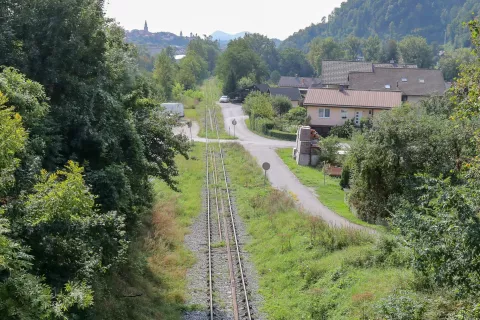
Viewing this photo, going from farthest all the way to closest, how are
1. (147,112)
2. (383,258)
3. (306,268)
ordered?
1. (147,112)
2. (306,268)
3. (383,258)

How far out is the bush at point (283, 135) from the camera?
45.4m

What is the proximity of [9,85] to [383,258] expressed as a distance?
1106cm

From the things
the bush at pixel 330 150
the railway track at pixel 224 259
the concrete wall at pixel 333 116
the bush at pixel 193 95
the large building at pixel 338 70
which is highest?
the large building at pixel 338 70

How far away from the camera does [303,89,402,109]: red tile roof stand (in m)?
45.8

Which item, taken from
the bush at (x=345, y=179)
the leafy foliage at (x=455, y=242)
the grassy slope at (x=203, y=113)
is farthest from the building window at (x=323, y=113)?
the leafy foliage at (x=455, y=242)

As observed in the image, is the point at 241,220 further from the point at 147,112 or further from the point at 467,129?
the point at 467,129

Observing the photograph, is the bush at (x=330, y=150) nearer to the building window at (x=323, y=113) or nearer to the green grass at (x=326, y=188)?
the green grass at (x=326, y=188)

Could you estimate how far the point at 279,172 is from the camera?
31422 millimetres

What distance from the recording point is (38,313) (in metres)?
7.46

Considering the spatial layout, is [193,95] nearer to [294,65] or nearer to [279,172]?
[279,172]

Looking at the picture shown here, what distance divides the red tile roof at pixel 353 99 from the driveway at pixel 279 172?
596cm

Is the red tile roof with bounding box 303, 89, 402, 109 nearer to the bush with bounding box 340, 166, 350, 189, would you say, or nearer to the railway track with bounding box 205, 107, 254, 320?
the railway track with bounding box 205, 107, 254, 320

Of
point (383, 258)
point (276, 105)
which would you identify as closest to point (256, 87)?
point (276, 105)

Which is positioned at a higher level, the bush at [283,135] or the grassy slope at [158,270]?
the bush at [283,135]
